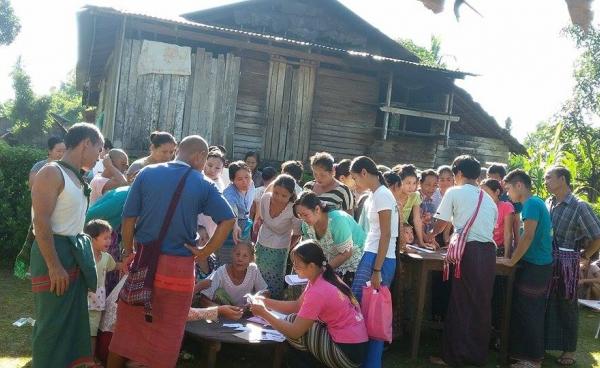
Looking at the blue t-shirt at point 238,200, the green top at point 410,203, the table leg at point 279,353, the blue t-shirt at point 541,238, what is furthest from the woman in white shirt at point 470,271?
the blue t-shirt at point 238,200

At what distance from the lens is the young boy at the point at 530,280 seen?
5.56 meters

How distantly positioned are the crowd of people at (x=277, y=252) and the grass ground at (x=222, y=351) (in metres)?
0.34

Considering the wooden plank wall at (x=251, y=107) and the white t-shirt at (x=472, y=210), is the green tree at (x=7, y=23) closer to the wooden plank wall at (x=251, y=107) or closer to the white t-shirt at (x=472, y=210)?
the wooden plank wall at (x=251, y=107)

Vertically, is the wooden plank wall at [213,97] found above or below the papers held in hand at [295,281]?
above

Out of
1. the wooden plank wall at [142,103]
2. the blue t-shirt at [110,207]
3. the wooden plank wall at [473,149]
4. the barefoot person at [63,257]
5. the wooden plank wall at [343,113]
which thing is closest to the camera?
the barefoot person at [63,257]

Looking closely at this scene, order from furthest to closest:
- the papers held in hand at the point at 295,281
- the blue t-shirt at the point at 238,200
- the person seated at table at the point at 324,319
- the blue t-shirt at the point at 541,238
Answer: the blue t-shirt at the point at 238,200 < the blue t-shirt at the point at 541,238 < the papers held in hand at the point at 295,281 < the person seated at table at the point at 324,319

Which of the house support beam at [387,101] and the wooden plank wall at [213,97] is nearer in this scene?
the wooden plank wall at [213,97]

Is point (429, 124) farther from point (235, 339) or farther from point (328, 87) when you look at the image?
point (235, 339)

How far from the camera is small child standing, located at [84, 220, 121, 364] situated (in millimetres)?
4656

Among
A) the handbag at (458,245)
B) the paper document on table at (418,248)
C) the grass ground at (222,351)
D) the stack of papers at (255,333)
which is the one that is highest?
the handbag at (458,245)

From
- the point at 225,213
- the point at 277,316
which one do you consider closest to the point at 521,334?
the point at 277,316

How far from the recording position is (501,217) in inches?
248

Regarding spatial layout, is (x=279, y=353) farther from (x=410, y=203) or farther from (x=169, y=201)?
(x=410, y=203)

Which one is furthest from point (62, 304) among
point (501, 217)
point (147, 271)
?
point (501, 217)
